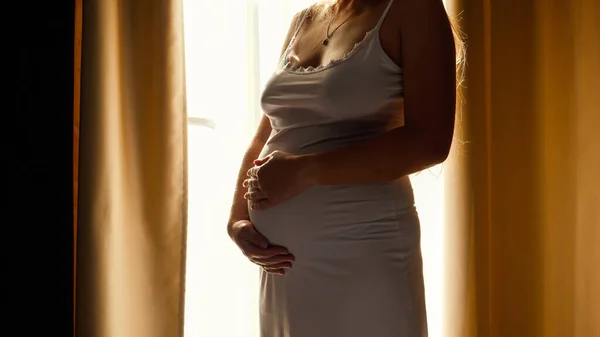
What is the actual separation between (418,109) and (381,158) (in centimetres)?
9

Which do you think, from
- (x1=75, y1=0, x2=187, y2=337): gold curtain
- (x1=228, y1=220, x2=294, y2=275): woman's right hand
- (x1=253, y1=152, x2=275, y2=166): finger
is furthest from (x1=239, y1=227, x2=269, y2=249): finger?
(x1=75, y1=0, x2=187, y2=337): gold curtain

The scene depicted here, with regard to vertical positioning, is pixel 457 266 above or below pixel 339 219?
below

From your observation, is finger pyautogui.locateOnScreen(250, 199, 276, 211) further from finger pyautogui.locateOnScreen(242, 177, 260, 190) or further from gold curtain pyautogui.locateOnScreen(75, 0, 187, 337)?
gold curtain pyautogui.locateOnScreen(75, 0, 187, 337)

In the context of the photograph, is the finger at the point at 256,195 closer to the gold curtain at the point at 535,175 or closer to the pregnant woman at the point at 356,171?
the pregnant woman at the point at 356,171

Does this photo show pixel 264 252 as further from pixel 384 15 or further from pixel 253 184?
pixel 384 15

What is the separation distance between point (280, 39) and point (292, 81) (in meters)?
0.81

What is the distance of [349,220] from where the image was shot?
3.40 feet

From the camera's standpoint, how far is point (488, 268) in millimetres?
1914
